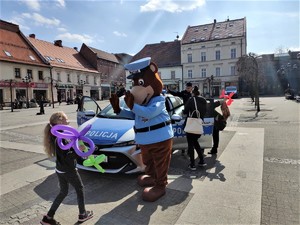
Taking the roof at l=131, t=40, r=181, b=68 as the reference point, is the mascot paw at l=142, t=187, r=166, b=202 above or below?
below

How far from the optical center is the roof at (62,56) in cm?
4076

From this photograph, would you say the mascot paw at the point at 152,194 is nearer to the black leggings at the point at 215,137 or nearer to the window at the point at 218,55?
the black leggings at the point at 215,137

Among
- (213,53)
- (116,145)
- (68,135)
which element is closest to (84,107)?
(116,145)

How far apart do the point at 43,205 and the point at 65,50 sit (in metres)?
48.9

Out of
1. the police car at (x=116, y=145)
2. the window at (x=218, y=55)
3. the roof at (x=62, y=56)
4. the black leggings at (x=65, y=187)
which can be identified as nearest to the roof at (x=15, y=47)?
the roof at (x=62, y=56)

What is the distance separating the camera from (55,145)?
306 centimetres

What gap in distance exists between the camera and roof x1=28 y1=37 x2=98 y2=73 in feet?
134

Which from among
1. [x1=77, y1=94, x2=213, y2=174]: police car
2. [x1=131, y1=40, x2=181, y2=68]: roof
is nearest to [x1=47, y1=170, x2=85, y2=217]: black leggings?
[x1=77, y1=94, x2=213, y2=174]: police car

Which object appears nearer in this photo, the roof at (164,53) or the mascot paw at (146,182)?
the mascot paw at (146,182)

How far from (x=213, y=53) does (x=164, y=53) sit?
11465 mm

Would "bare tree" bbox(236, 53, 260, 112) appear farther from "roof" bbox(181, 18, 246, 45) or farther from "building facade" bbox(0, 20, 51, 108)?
"building facade" bbox(0, 20, 51, 108)

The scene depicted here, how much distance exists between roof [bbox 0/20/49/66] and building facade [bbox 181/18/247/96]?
94.6 ft

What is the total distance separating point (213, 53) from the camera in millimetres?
49812

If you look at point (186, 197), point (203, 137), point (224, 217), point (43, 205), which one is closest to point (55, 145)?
point (43, 205)
